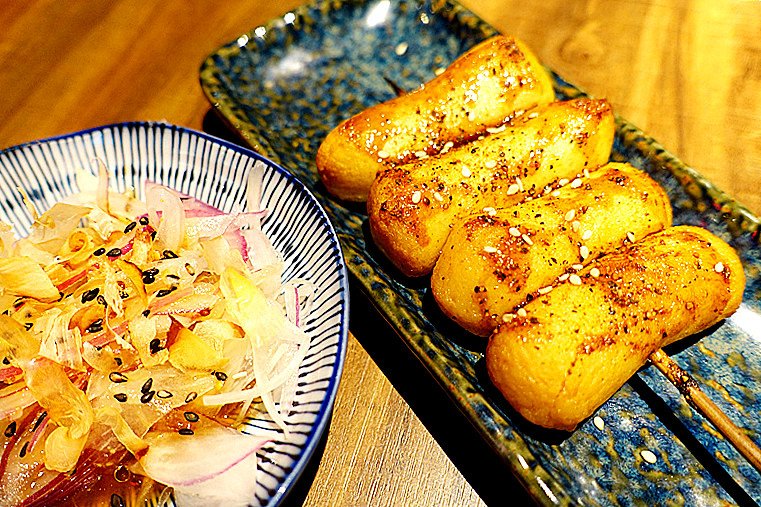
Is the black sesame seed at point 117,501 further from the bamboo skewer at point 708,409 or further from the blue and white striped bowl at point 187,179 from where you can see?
the bamboo skewer at point 708,409

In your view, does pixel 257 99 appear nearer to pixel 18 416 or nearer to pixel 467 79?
pixel 467 79

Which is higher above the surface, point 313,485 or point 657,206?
point 657,206

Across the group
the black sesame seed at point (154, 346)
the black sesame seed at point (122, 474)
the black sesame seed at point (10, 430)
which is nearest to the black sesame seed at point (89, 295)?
the black sesame seed at point (154, 346)

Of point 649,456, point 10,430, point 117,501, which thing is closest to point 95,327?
point 10,430

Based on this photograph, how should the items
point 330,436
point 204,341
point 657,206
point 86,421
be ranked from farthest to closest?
point 657,206
point 330,436
point 204,341
point 86,421

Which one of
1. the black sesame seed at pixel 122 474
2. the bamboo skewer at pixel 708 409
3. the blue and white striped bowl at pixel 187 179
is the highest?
the blue and white striped bowl at pixel 187 179

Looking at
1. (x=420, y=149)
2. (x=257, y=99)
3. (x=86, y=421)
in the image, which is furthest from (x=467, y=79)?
(x=86, y=421)

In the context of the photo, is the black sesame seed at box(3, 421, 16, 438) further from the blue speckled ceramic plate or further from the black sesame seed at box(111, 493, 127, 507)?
the blue speckled ceramic plate
